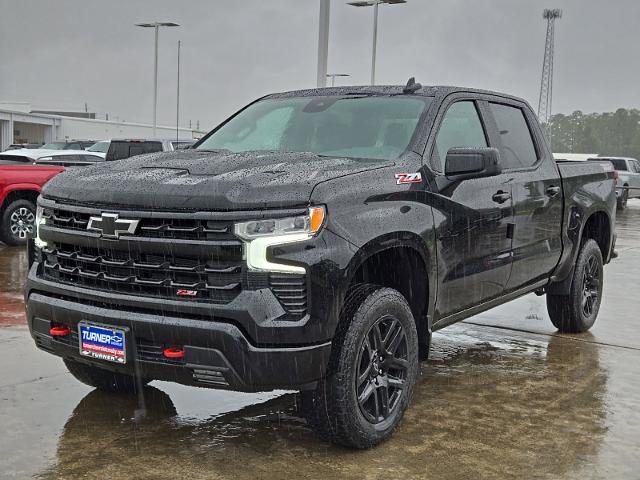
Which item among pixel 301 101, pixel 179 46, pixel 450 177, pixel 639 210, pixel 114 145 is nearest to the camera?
pixel 450 177

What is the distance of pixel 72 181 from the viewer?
4398 millimetres

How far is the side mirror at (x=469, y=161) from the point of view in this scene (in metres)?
4.72

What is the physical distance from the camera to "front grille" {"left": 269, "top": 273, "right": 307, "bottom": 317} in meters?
3.83

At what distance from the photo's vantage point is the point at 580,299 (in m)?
7.04

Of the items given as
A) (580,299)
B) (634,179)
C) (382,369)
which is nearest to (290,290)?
(382,369)

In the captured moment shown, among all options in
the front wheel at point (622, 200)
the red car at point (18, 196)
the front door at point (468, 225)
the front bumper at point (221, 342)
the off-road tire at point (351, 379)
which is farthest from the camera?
the front wheel at point (622, 200)

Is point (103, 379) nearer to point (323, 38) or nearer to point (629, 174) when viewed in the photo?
point (323, 38)

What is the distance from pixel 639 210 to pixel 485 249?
82.9ft

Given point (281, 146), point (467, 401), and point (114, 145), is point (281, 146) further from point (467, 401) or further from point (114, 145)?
point (114, 145)

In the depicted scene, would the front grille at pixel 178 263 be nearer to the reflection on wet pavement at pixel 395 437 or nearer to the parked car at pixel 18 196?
the reflection on wet pavement at pixel 395 437

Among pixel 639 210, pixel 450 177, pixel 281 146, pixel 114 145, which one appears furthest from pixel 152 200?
pixel 639 210

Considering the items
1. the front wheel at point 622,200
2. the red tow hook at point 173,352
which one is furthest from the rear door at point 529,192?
the front wheel at point 622,200

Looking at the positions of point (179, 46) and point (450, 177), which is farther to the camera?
point (179, 46)

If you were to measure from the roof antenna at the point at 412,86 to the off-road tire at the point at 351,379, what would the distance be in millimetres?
1558
